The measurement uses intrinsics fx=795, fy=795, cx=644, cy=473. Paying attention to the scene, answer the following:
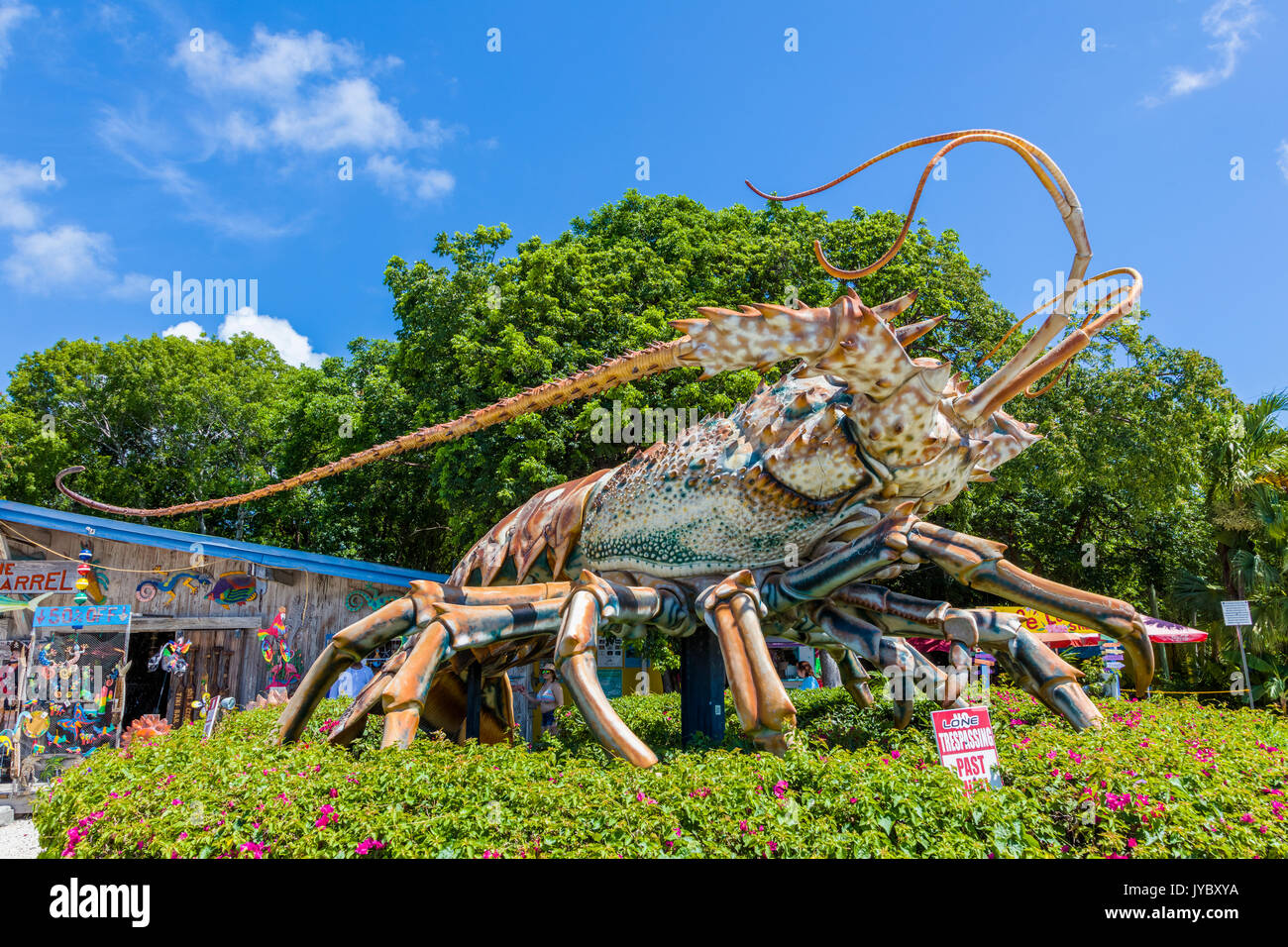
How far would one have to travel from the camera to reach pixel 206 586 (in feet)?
41.9

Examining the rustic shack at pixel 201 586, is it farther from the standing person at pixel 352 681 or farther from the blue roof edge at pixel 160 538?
the standing person at pixel 352 681

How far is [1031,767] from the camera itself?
13.5ft

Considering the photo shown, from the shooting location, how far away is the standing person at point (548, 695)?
472 inches

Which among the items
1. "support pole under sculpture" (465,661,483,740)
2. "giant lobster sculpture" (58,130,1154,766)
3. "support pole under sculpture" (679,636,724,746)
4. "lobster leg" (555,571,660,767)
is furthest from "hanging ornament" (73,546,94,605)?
"lobster leg" (555,571,660,767)

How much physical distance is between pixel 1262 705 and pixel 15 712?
2225 cm

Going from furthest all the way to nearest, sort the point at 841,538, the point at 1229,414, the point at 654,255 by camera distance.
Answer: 1. the point at 1229,414
2. the point at 654,255
3. the point at 841,538

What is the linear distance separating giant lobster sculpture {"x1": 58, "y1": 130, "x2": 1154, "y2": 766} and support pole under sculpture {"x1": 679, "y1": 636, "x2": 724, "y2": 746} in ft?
2.68

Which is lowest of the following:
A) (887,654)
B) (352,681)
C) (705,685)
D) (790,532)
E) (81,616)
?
(352,681)

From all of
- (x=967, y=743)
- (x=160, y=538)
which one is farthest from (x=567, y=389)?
(x=160, y=538)

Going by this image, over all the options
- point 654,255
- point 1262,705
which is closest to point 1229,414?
point 1262,705

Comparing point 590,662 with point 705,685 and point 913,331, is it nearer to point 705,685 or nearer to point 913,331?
point 705,685

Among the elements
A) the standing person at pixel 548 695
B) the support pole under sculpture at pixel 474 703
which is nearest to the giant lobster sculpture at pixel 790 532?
the support pole under sculpture at pixel 474 703

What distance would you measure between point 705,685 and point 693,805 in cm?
336
